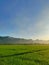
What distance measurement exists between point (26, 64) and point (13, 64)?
147 centimetres

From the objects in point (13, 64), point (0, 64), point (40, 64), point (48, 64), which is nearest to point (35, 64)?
point (40, 64)

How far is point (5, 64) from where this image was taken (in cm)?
1406

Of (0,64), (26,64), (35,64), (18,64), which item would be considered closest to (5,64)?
(0,64)

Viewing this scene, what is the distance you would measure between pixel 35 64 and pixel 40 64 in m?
0.57

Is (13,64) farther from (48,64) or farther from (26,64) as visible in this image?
(48,64)

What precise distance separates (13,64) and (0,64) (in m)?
1.44

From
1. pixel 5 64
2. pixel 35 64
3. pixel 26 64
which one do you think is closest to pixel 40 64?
pixel 35 64

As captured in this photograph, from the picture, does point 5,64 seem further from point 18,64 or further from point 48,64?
point 48,64

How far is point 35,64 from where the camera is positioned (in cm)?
1462

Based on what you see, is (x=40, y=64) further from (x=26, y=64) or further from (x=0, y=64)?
(x=0, y=64)

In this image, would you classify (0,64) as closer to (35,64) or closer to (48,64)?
(35,64)

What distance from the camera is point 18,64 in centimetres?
1429

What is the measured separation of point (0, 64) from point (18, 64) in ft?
6.56

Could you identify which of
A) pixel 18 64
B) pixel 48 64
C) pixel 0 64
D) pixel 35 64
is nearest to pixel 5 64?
pixel 0 64
